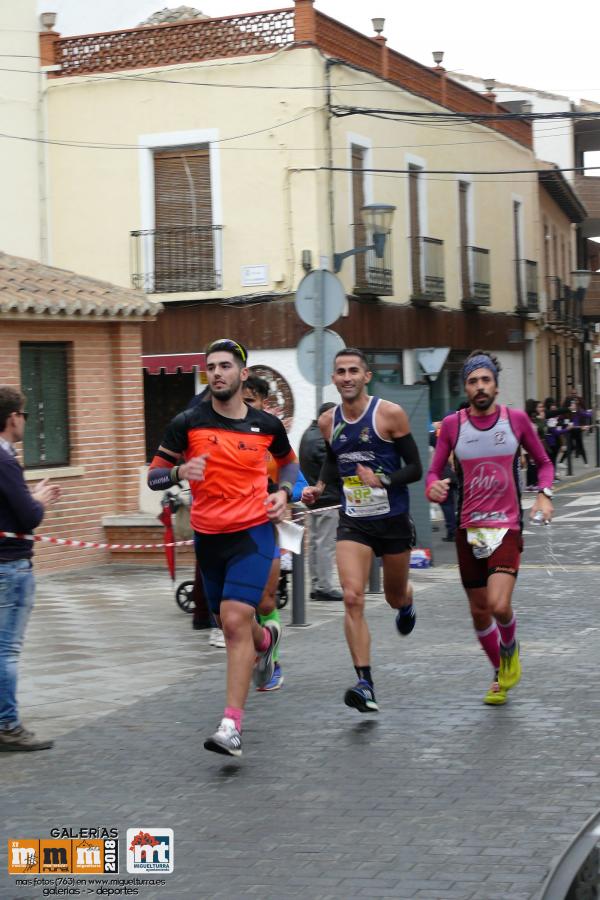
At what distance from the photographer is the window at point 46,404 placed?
1549 centimetres

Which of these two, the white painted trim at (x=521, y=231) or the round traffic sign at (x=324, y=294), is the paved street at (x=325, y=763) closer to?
the round traffic sign at (x=324, y=294)

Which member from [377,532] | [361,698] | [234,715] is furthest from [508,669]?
[234,715]

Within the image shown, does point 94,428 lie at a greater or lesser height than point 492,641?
greater

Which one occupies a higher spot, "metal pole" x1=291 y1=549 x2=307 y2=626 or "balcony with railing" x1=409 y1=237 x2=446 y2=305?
"balcony with railing" x1=409 y1=237 x2=446 y2=305

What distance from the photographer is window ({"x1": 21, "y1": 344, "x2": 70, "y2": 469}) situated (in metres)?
15.5

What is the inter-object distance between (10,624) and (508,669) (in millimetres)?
2641

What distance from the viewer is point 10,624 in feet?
24.3

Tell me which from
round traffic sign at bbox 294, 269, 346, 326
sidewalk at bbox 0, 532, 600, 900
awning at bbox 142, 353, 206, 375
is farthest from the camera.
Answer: awning at bbox 142, 353, 206, 375

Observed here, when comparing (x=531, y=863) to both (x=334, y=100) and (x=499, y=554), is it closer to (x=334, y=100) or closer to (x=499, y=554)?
(x=499, y=554)

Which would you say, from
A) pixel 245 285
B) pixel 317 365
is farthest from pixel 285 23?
pixel 317 365

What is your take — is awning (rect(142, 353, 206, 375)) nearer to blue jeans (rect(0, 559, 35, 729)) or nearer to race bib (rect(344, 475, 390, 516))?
race bib (rect(344, 475, 390, 516))

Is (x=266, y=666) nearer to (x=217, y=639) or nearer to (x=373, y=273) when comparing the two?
(x=217, y=639)

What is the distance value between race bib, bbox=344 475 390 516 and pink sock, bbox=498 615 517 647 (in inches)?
34.6

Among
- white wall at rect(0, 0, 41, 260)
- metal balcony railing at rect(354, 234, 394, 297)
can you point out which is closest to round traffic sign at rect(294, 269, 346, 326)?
metal balcony railing at rect(354, 234, 394, 297)
